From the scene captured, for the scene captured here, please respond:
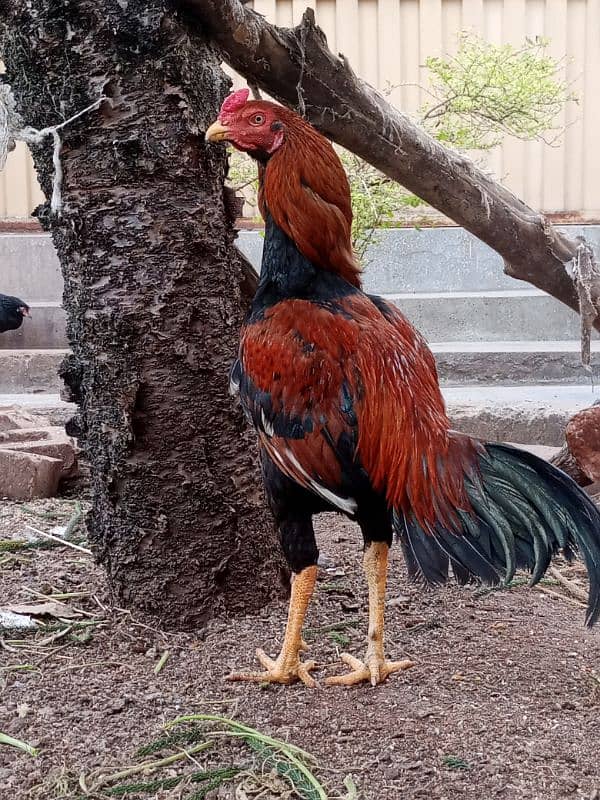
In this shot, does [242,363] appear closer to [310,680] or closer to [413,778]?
[310,680]

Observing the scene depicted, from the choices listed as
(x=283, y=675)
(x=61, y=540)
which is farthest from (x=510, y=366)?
(x=283, y=675)

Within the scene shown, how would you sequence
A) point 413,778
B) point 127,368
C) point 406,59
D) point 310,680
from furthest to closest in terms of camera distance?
point 406,59 < point 127,368 < point 310,680 < point 413,778

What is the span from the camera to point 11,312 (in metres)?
7.61

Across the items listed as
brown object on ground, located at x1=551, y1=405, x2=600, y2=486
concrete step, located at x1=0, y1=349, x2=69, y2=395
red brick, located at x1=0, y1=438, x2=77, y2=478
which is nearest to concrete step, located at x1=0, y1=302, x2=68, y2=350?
concrete step, located at x1=0, y1=349, x2=69, y2=395

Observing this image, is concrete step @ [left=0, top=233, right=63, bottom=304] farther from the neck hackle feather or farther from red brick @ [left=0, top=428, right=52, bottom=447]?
the neck hackle feather

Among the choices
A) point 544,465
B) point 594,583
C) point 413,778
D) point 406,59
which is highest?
point 406,59

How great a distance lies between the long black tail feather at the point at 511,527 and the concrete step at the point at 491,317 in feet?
18.4

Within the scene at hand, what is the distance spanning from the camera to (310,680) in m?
2.41

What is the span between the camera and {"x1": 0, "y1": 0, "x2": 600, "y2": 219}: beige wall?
745cm

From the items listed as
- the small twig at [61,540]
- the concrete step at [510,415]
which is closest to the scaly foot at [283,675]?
the small twig at [61,540]

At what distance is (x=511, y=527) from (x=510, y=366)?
513cm

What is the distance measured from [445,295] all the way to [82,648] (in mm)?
5913

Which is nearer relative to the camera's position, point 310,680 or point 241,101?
point 241,101

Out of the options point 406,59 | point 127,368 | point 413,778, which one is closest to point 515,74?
point 406,59
